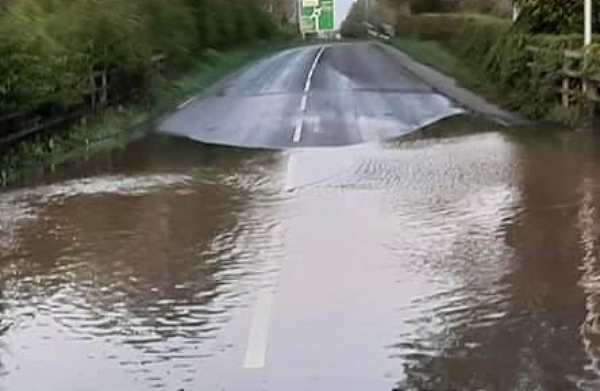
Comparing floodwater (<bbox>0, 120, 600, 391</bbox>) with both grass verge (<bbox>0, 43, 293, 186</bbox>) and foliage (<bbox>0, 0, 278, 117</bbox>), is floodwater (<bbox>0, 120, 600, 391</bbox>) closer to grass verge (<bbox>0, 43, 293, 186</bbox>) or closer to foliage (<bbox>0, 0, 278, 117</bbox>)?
grass verge (<bbox>0, 43, 293, 186</bbox>)

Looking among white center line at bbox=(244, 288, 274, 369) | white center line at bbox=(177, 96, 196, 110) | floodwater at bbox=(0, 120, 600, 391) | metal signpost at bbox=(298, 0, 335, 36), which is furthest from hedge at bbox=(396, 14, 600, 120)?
metal signpost at bbox=(298, 0, 335, 36)

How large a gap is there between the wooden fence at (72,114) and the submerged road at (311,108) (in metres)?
1.36

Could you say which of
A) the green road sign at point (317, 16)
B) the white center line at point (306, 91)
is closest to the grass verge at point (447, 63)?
the white center line at point (306, 91)

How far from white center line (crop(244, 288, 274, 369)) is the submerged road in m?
10.2

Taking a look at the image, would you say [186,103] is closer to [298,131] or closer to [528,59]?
[528,59]

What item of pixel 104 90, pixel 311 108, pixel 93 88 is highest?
pixel 93 88

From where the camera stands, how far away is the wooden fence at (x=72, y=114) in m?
18.1

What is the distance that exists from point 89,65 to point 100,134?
7.66ft

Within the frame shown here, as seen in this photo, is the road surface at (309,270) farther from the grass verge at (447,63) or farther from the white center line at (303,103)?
the grass verge at (447,63)

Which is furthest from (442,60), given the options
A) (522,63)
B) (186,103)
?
(522,63)

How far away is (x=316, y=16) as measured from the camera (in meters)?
102

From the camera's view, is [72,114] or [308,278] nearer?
[308,278]

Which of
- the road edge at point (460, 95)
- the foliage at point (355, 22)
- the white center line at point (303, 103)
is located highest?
the white center line at point (303, 103)

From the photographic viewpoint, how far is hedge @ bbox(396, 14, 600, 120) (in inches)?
895
